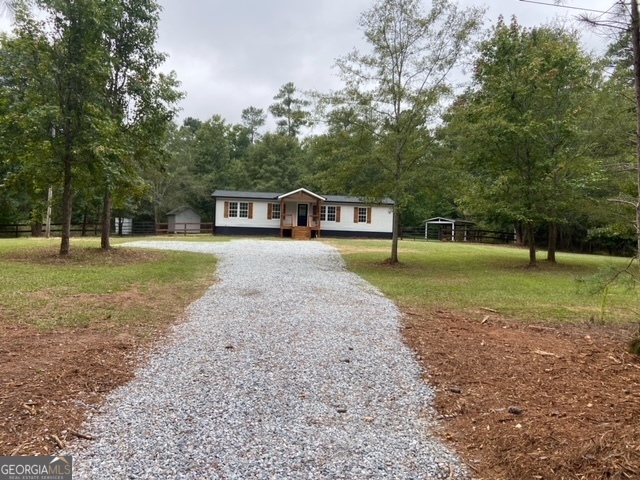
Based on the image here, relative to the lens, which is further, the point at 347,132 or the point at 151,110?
the point at 151,110

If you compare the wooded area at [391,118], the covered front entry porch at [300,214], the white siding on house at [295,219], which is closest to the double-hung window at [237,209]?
the white siding on house at [295,219]

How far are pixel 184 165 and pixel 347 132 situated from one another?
2820 cm

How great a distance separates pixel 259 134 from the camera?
168 feet

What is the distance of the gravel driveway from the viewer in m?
2.47

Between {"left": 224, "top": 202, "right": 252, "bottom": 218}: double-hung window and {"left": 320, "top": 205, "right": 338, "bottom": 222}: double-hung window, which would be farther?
{"left": 320, "top": 205, "right": 338, "bottom": 222}: double-hung window

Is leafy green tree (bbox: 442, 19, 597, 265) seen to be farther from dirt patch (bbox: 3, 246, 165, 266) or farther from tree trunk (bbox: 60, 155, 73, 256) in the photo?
tree trunk (bbox: 60, 155, 73, 256)

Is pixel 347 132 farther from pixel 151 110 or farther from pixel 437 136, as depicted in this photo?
pixel 151 110

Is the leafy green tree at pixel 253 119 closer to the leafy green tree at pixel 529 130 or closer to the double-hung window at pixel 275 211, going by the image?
the double-hung window at pixel 275 211

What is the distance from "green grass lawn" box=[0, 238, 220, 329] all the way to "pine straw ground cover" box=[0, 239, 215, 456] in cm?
1

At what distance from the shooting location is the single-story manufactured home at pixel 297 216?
93.2 feet

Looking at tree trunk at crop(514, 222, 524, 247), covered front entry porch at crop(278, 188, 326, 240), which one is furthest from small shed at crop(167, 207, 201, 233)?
tree trunk at crop(514, 222, 524, 247)

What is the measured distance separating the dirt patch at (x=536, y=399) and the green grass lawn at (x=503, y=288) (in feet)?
2.79

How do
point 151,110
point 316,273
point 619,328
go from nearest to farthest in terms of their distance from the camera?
1. point 619,328
2. point 316,273
3. point 151,110

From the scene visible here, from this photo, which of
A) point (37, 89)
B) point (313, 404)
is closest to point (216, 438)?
point (313, 404)
